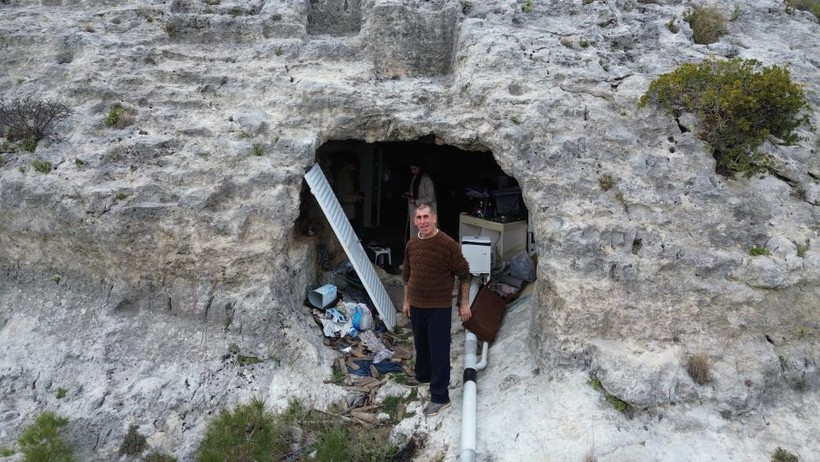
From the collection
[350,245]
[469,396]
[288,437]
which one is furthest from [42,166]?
[469,396]

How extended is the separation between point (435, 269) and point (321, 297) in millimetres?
2389

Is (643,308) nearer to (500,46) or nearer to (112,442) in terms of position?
(500,46)

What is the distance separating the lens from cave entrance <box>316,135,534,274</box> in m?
8.71

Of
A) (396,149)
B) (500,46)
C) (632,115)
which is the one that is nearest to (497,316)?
(632,115)

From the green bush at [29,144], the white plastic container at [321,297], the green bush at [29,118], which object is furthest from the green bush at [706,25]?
the green bush at [29,144]

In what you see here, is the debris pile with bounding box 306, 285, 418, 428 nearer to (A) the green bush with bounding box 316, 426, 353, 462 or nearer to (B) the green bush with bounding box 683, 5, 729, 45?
(A) the green bush with bounding box 316, 426, 353, 462

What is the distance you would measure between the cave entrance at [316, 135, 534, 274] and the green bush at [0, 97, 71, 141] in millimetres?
3652

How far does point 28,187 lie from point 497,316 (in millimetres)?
5921

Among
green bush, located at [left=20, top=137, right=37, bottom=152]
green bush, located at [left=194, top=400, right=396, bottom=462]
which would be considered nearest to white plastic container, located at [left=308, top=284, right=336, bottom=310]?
green bush, located at [left=194, top=400, right=396, bottom=462]

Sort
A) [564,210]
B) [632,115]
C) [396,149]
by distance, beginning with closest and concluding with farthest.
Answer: [564,210] < [632,115] < [396,149]

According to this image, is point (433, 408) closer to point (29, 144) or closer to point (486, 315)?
point (486, 315)

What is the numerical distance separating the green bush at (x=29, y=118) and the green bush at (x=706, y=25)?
28.2ft

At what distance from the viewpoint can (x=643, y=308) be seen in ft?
17.8

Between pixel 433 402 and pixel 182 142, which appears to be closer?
pixel 433 402
